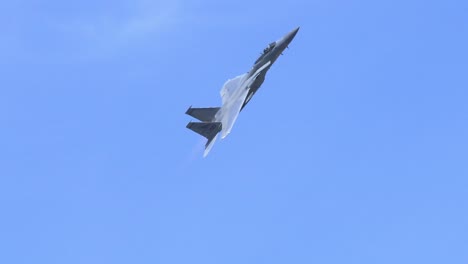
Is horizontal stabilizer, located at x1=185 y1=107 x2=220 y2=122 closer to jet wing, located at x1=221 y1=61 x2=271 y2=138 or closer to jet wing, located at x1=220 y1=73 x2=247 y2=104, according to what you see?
jet wing, located at x1=220 y1=73 x2=247 y2=104

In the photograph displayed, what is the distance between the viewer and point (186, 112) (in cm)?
12519

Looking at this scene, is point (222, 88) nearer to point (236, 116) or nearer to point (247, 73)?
point (247, 73)

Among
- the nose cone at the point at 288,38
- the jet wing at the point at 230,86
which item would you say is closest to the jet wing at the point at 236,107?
the jet wing at the point at 230,86

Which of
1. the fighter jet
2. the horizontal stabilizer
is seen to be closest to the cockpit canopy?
the fighter jet

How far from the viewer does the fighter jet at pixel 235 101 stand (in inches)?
4614

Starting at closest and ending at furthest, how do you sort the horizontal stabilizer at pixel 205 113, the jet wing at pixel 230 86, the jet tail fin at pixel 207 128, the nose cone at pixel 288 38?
1. the jet tail fin at pixel 207 128
2. the nose cone at pixel 288 38
3. the horizontal stabilizer at pixel 205 113
4. the jet wing at pixel 230 86

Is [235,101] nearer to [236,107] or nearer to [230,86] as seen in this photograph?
[236,107]

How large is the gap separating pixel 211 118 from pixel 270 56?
11.8m

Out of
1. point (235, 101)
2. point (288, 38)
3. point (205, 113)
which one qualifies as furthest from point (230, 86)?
point (288, 38)

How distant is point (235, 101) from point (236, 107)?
7.36 feet

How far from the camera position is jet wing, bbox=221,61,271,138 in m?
115

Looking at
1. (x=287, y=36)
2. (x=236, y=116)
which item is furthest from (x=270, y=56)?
(x=236, y=116)

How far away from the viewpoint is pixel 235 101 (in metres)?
119

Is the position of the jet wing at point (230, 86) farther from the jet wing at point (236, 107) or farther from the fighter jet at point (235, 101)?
the jet wing at point (236, 107)
